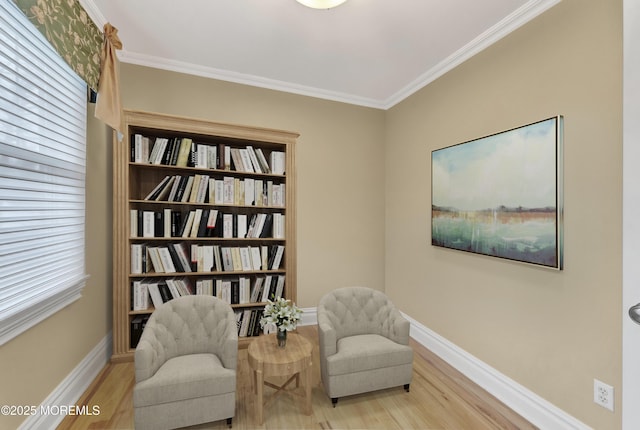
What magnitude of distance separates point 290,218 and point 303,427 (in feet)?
5.63

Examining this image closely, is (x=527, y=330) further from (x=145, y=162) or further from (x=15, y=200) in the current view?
(x=145, y=162)

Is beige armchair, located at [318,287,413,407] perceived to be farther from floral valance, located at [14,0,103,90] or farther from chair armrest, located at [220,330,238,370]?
floral valance, located at [14,0,103,90]

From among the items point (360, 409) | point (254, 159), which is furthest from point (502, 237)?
point (254, 159)

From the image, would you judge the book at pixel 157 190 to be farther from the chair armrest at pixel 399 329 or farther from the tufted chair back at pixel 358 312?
the chair armrest at pixel 399 329

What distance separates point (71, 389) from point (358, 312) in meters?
1.99

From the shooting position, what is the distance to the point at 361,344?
2115 mm

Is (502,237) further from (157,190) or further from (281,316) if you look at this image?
(157,190)

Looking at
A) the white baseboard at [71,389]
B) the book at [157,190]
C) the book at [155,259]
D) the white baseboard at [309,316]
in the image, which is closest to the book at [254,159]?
the book at [157,190]

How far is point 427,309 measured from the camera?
2.90 m

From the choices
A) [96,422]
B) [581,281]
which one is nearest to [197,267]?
[96,422]

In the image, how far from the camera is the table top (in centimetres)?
179

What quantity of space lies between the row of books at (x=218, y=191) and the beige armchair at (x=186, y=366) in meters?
0.99

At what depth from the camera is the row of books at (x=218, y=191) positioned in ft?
8.59

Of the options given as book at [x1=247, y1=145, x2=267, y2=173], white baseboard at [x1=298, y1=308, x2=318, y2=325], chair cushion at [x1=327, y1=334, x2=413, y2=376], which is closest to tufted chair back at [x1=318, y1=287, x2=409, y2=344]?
chair cushion at [x1=327, y1=334, x2=413, y2=376]
